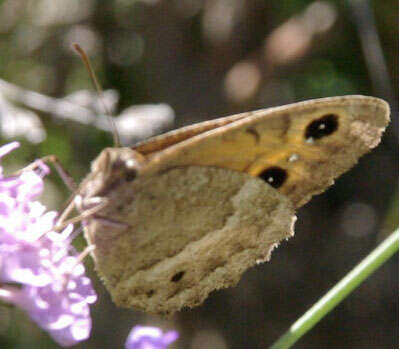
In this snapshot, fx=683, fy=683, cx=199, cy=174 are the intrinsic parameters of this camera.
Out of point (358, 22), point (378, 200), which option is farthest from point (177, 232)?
point (378, 200)

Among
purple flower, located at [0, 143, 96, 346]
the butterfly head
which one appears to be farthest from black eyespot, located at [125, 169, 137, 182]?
purple flower, located at [0, 143, 96, 346]

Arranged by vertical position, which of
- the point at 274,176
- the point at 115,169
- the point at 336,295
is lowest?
the point at 336,295

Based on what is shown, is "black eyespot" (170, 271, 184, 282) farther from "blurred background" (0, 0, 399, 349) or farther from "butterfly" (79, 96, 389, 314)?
"blurred background" (0, 0, 399, 349)

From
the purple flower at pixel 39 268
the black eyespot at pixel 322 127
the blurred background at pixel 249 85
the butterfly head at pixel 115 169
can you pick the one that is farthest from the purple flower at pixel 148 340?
the blurred background at pixel 249 85

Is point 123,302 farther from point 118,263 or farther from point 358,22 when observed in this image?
point 358,22

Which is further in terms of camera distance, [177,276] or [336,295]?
[177,276]

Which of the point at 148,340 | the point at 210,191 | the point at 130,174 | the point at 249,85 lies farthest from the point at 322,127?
the point at 249,85

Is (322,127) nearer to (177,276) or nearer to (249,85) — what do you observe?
(177,276)
